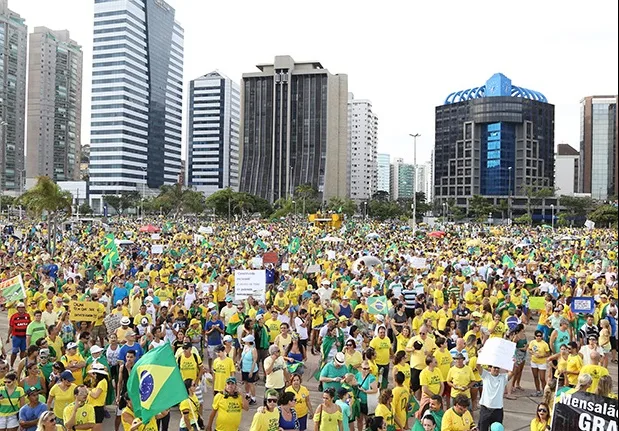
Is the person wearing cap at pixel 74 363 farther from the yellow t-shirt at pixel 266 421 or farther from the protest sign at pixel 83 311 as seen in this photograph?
the protest sign at pixel 83 311

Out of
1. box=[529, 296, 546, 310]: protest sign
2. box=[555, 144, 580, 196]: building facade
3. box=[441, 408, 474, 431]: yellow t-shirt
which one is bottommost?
box=[441, 408, 474, 431]: yellow t-shirt

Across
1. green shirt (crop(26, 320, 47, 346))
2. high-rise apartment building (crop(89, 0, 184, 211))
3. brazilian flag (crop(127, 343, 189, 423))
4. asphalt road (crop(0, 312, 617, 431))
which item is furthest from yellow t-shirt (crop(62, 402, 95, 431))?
high-rise apartment building (crop(89, 0, 184, 211))

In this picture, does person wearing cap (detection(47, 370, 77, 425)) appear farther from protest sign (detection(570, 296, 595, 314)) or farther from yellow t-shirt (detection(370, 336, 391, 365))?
protest sign (detection(570, 296, 595, 314))

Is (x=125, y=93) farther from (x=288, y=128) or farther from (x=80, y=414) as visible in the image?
(x=80, y=414)

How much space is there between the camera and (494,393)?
7570 millimetres

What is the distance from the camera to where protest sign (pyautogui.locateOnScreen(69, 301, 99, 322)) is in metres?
11.3

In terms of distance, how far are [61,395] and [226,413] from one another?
1912 millimetres

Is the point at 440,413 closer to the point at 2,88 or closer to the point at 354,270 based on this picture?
the point at 354,270

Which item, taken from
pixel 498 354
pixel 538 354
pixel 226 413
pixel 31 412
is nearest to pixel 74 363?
pixel 31 412

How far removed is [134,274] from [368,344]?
10.4 metres

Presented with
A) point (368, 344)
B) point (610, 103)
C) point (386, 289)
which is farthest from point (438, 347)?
point (610, 103)

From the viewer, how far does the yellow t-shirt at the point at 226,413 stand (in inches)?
273

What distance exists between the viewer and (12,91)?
478 ft

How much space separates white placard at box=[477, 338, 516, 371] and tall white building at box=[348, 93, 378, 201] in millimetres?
171173
